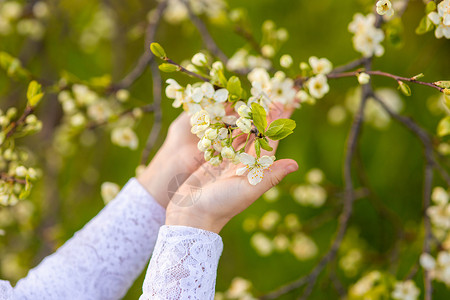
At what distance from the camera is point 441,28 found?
0.81 metres

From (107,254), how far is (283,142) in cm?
119

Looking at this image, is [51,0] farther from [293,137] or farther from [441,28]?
[441,28]

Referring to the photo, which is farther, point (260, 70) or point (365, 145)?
point (365, 145)

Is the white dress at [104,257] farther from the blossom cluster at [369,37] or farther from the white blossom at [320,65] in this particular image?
the blossom cluster at [369,37]

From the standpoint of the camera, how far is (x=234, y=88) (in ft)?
2.45

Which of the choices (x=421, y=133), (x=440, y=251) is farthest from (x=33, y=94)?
(x=440, y=251)

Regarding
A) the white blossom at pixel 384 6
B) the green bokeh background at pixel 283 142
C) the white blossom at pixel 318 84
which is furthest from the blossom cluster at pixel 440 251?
the white blossom at pixel 384 6

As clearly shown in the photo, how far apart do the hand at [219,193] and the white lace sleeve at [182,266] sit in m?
0.03

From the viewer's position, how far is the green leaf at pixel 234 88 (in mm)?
742

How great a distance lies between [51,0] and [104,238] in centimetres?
172

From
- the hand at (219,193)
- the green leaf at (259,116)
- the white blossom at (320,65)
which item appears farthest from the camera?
the white blossom at (320,65)

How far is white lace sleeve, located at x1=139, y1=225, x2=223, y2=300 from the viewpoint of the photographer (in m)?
0.78

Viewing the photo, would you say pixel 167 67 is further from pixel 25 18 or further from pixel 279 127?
pixel 25 18

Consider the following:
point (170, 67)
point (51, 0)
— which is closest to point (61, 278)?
point (170, 67)
